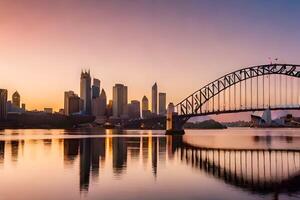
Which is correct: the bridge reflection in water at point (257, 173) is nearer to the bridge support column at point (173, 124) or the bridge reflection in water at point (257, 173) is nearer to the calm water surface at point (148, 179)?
the calm water surface at point (148, 179)

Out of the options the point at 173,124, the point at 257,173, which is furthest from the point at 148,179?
the point at 173,124

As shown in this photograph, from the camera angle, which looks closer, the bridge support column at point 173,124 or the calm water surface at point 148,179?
the calm water surface at point 148,179

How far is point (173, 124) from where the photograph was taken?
142 meters

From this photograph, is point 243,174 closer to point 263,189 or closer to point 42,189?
point 263,189

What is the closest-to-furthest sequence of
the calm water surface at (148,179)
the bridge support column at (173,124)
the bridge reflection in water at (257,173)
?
the calm water surface at (148,179) < the bridge reflection in water at (257,173) < the bridge support column at (173,124)

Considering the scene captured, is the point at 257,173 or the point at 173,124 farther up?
the point at 173,124

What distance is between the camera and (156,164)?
4406 centimetres

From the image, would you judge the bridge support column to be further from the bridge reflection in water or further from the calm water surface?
the calm water surface

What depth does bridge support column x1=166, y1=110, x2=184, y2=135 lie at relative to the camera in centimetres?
13850

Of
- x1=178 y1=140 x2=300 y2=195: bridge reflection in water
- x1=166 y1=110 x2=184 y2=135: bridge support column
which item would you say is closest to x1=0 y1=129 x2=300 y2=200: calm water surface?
x1=178 y1=140 x2=300 y2=195: bridge reflection in water

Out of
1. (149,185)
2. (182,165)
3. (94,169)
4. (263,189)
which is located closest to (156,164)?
(182,165)

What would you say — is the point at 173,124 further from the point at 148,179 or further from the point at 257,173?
the point at 148,179

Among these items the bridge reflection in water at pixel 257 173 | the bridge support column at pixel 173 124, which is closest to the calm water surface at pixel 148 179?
the bridge reflection in water at pixel 257 173

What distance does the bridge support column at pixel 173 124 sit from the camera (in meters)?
138
